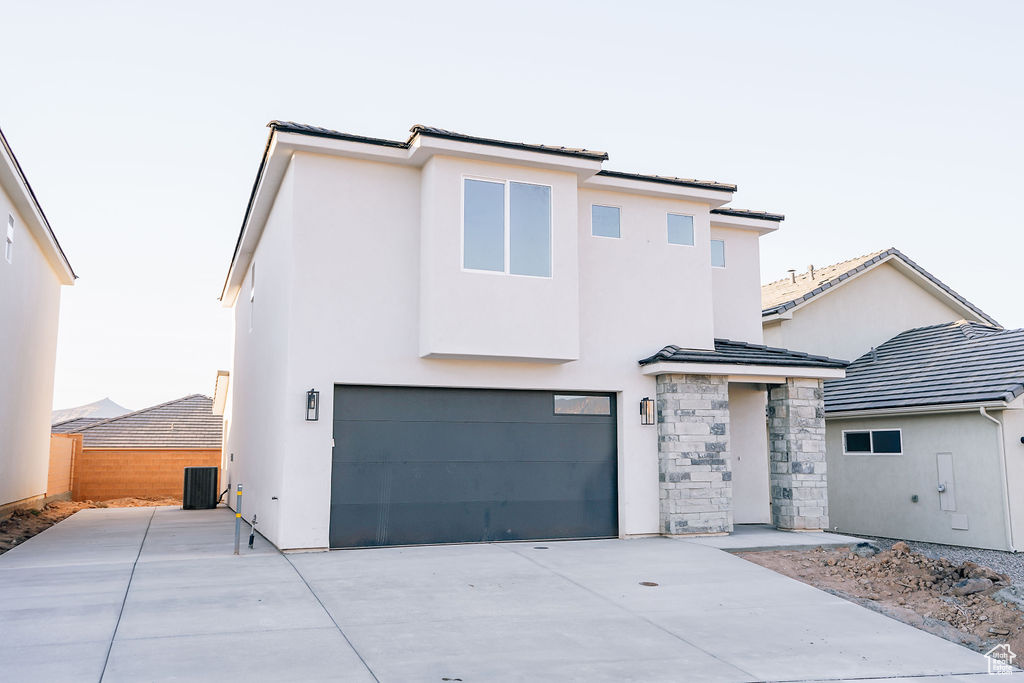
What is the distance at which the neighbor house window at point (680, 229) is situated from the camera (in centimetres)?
1316

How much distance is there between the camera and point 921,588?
870 centimetres

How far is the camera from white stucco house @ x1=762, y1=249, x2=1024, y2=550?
1341 centimetres

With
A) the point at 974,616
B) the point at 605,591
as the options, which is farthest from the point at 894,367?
the point at 605,591

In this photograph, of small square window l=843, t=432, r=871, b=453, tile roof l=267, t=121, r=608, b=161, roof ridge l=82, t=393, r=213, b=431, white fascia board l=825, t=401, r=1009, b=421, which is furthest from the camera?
roof ridge l=82, t=393, r=213, b=431

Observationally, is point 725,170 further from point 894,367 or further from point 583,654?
point 583,654

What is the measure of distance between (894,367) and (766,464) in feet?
16.4

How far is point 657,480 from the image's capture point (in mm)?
12352

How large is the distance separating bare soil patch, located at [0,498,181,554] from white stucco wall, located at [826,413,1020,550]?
15.5m

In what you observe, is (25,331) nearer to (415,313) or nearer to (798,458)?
(415,313)

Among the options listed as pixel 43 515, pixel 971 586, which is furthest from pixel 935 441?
pixel 43 515

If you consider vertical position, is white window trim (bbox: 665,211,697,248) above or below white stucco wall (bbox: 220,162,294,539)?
above

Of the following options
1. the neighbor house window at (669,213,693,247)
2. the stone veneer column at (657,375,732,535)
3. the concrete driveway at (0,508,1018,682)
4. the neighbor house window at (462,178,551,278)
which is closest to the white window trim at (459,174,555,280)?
the neighbor house window at (462,178,551,278)

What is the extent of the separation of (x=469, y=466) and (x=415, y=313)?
96.7 inches

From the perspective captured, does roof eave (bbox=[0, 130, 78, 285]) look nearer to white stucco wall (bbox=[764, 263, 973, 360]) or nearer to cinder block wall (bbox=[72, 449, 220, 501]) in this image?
cinder block wall (bbox=[72, 449, 220, 501])
